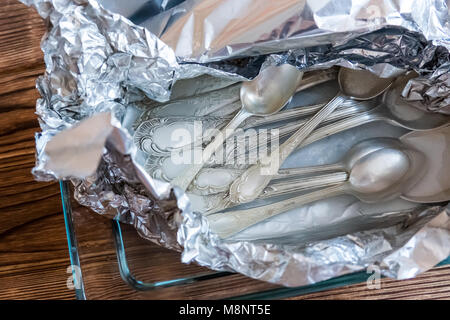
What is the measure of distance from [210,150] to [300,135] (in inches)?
3.7

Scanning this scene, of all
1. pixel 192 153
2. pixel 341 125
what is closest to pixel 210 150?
pixel 192 153

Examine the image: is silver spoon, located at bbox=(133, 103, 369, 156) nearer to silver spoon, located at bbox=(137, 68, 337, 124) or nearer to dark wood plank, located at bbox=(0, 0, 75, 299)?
silver spoon, located at bbox=(137, 68, 337, 124)

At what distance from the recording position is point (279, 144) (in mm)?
528

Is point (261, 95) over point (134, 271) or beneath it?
over

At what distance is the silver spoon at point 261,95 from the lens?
1.69 feet

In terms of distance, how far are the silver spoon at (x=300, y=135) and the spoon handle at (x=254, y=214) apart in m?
0.02

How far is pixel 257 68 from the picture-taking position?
49 cm

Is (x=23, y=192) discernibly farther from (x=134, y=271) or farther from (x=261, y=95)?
(x=261, y=95)

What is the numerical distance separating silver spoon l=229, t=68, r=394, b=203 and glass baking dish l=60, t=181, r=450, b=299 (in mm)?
85

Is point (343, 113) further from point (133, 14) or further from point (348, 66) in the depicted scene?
point (133, 14)

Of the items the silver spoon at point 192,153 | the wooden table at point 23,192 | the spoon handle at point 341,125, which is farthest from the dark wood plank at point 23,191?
the spoon handle at point 341,125

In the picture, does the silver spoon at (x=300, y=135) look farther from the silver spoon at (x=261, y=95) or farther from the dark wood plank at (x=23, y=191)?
the dark wood plank at (x=23, y=191)
